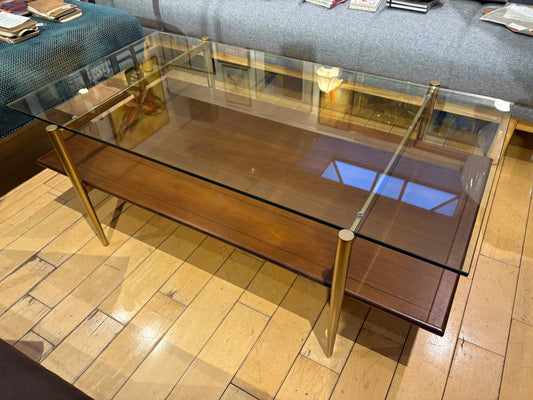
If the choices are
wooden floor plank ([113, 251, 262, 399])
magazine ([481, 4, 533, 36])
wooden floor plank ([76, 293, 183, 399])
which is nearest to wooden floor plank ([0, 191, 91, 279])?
wooden floor plank ([76, 293, 183, 399])

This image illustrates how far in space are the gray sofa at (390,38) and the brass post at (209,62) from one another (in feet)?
1.58

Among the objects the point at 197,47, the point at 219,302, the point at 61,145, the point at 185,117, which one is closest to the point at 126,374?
the point at 219,302

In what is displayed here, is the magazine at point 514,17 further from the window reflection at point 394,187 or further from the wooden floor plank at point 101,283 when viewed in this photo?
the wooden floor plank at point 101,283

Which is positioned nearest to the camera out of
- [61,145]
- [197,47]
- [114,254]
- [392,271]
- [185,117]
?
[392,271]

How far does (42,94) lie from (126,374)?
853 mm

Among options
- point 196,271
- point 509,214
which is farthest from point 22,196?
point 509,214

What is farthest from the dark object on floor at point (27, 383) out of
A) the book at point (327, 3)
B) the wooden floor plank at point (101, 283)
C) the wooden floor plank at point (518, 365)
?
the book at point (327, 3)

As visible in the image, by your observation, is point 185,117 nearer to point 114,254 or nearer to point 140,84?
point 140,84

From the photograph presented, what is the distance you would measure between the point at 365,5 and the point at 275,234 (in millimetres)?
1251

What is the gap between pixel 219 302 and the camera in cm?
118

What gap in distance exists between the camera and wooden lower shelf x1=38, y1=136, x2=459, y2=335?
91 centimetres

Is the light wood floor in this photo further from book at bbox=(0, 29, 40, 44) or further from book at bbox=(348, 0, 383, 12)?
book at bbox=(348, 0, 383, 12)

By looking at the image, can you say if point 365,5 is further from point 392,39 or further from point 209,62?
point 209,62

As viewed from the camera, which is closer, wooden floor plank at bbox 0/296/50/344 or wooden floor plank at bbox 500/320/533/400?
wooden floor plank at bbox 500/320/533/400
